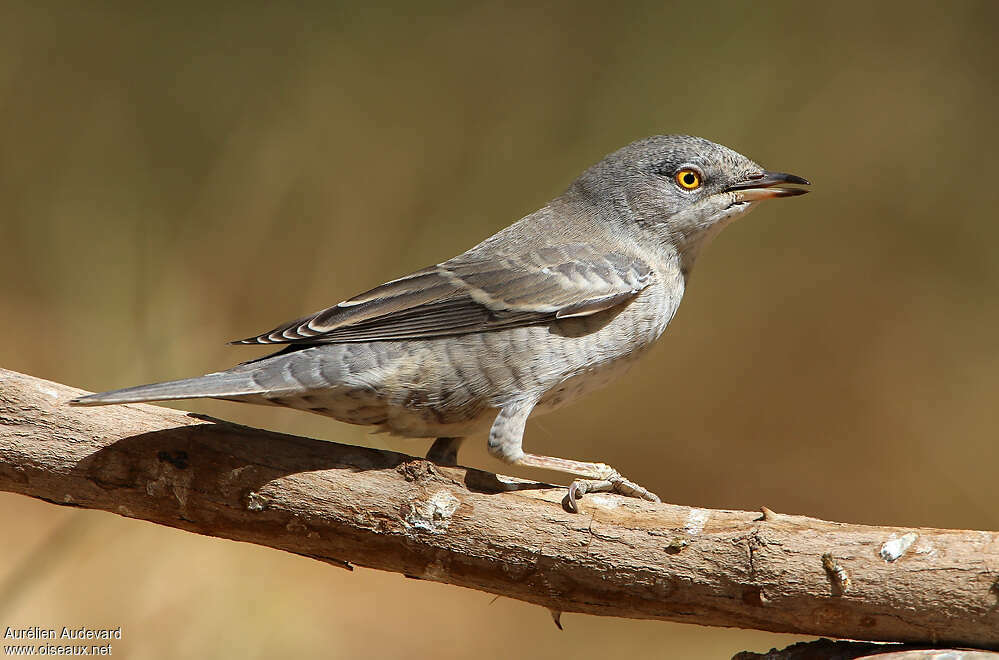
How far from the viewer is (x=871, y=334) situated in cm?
566

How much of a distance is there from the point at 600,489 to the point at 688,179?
4.63 feet

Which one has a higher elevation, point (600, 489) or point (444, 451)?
point (444, 451)

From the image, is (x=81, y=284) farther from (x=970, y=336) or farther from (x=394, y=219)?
(x=970, y=336)

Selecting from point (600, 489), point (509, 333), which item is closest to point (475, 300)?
point (509, 333)

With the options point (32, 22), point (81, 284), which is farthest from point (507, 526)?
point (32, 22)

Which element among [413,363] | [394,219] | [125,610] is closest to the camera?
[413,363]

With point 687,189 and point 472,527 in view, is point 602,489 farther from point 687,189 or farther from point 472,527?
point 687,189

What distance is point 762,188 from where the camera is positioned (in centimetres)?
354

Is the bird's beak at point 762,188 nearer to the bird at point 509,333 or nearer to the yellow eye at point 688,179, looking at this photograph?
the bird at point 509,333

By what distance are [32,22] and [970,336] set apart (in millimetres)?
6703

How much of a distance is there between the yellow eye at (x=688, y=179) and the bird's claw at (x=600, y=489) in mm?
1298

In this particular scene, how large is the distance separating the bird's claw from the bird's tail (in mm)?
1150

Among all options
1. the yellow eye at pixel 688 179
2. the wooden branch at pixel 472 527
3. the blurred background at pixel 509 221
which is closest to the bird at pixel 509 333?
the yellow eye at pixel 688 179

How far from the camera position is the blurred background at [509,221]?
5.45 metres
